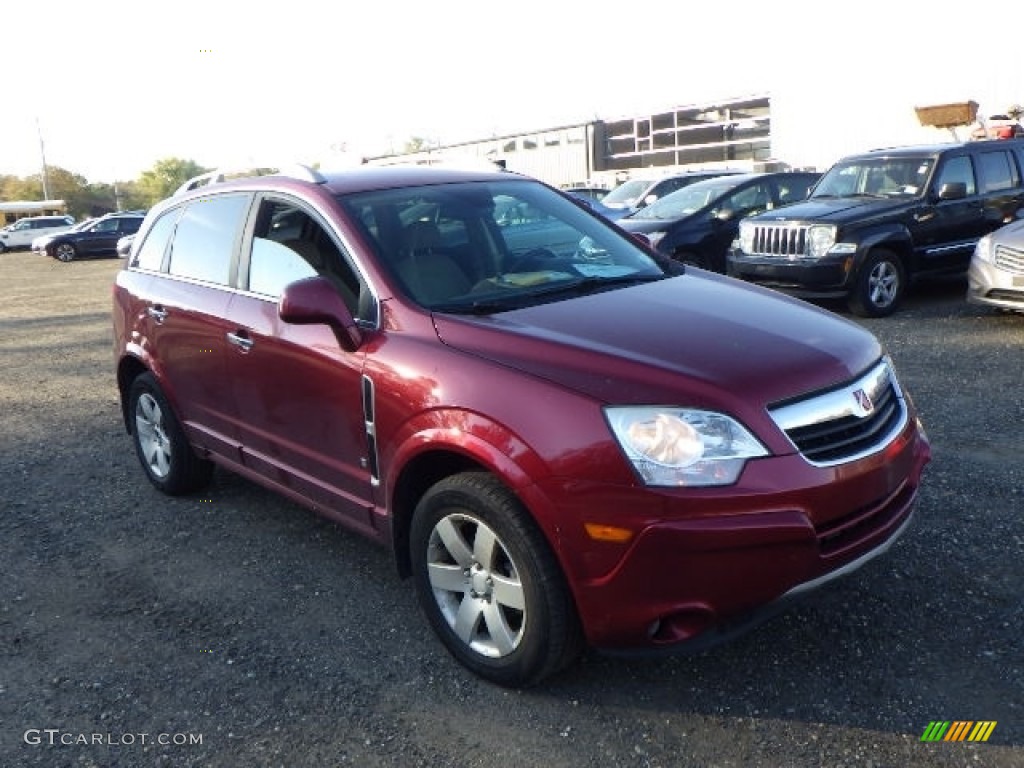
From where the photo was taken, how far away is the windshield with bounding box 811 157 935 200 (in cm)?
995

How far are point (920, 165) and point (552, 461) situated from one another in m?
8.85

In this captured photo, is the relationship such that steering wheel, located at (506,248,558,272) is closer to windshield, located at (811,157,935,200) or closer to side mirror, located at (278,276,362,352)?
side mirror, located at (278,276,362,352)

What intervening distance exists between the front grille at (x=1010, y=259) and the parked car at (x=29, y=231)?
137 feet

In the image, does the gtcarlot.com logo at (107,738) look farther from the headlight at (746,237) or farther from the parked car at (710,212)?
the parked car at (710,212)

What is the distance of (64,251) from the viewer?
3303 centimetres

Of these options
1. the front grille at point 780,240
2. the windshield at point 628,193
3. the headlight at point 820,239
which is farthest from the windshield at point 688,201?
the windshield at point 628,193

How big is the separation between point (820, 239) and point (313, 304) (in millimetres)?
7405

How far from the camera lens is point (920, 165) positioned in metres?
10.0

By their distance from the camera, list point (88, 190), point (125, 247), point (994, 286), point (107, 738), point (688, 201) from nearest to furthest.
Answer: point (107, 738), point (125, 247), point (994, 286), point (688, 201), point (88, 190)

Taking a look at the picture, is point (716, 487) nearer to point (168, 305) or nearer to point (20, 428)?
point (168, 305)

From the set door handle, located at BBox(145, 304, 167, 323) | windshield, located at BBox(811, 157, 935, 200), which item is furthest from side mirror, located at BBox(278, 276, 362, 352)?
windshield, located at BBox(811, 157, 935, 200)

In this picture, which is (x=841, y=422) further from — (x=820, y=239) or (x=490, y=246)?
(x=820, y=239)

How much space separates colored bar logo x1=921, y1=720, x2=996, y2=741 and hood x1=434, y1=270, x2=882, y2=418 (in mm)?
1087

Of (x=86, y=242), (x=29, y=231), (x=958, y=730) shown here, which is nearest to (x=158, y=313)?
(x=958, y=730)
